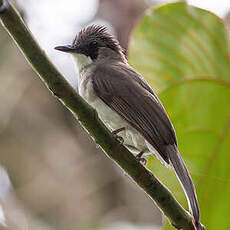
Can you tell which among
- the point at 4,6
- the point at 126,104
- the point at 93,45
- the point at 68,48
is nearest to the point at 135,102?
the point at 126,104

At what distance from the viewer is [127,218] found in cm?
581

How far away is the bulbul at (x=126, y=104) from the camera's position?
3008 millimetres

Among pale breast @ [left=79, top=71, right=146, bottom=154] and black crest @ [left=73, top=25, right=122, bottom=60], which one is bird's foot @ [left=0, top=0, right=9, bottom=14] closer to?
pale breast @ [left=79, top=71, right=146, bottom=154]

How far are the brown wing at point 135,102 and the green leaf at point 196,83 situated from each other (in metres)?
0.37

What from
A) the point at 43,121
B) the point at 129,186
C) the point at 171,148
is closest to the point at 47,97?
the point at 43,121

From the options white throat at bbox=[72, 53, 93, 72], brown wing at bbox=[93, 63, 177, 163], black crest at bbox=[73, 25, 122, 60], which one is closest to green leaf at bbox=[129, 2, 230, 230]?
brown wing at bbox=[93, 63, 177, 163]

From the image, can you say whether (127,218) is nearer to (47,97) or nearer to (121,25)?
(47,97)

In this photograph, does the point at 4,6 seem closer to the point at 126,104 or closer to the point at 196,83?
the point at 196,83

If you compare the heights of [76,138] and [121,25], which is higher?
[121,25]

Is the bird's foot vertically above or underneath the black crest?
above

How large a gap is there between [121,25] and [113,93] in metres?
3.38

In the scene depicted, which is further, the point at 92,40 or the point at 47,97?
the point at 47,97

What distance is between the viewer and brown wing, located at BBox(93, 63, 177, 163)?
10.2 ft

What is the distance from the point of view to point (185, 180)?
2.59 meters
